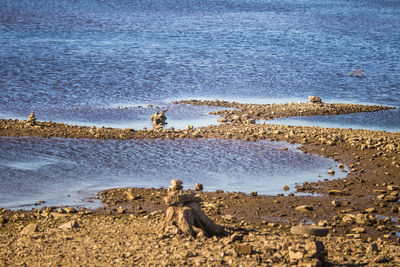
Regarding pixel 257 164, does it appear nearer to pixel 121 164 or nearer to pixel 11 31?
pixel 121 164

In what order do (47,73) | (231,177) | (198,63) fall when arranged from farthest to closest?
(198,63) < (47,73) < (231,177)

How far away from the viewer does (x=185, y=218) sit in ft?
36.6

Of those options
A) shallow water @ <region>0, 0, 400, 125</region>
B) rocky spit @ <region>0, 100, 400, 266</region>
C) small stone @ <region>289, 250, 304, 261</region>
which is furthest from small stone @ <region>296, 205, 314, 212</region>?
shallow water @ <region>0, 0, 400, 125</region>

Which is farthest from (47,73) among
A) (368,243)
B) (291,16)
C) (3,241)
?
(291,16)

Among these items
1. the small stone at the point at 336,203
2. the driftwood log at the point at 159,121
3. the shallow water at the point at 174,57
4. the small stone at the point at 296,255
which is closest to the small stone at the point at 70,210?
the small stone at the point at 296,255

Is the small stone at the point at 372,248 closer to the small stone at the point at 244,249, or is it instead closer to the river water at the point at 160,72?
the small stone at the point at 244,249

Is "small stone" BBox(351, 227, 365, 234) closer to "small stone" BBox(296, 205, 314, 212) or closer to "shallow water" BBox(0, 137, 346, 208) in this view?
"small stone" BBox(296, 205, 314, 212)

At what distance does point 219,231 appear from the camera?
11.2m

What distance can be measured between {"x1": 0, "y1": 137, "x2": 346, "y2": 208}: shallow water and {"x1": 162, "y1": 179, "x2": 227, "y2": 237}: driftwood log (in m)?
3.81

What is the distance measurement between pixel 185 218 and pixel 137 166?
290 inches

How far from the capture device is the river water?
18.3 meters

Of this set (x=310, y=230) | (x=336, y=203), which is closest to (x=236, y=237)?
(x=310, y=230)

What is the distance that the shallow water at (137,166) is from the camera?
52.4 feet

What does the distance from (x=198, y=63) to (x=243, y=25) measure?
20.6m
